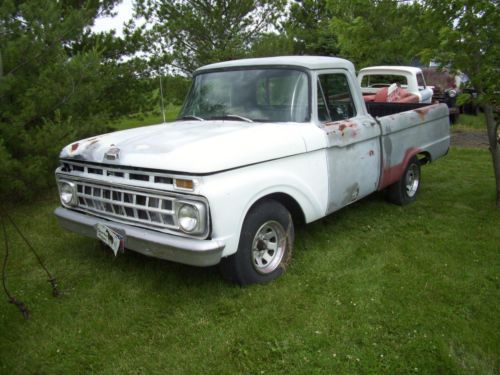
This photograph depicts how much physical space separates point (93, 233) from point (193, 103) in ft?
5.99

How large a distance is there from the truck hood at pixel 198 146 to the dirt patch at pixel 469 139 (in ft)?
23.8

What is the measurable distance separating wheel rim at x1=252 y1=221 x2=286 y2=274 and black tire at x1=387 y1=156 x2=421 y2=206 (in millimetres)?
2407

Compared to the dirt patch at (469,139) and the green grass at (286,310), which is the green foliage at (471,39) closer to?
the green grass at (286,310)

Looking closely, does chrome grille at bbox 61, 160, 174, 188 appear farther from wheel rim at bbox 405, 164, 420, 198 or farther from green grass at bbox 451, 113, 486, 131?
green grass at bbox 451, 113, 486, 131

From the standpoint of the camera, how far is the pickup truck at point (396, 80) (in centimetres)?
1065

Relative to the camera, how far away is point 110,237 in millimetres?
3539

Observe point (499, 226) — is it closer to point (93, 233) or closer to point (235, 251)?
point (235, 251)

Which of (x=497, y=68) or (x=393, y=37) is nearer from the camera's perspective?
(x=497, y=68)

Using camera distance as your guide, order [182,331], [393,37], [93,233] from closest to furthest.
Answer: [182,331] < [93,233] < [393,37]

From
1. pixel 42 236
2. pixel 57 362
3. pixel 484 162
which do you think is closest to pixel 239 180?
pixel 57 362

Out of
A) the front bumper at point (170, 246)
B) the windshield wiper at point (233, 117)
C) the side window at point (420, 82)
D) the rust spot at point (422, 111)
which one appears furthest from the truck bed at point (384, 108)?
the side window at point (420, 82)

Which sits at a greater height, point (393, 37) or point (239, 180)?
point (393, 37)

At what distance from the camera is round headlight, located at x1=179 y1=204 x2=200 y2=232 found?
122 inches

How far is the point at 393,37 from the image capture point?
222 inches
